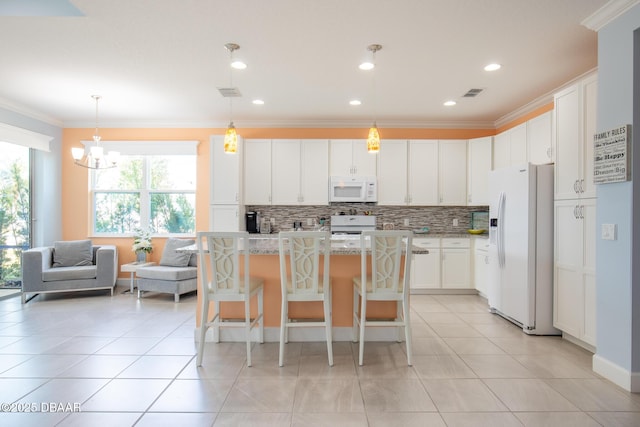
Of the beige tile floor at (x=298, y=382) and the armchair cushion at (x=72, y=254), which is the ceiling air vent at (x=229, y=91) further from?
the armchair cushion at (x=72, y=254)

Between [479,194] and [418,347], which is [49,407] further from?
[479,194]

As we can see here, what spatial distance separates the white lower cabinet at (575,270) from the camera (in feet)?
10.3

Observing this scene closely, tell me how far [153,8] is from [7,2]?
3.69 feet

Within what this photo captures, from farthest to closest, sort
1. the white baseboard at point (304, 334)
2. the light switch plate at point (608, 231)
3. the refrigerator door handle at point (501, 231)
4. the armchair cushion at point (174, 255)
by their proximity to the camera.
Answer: the armchair cushion at point (174, 255)
the refrigerator door handle at point (501, 231)
the white baseboard at point (304, 334)
the light switch plate at point (608, 231)

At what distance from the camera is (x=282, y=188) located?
5.79 meters

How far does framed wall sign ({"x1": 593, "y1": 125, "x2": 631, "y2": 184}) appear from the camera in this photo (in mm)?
2529

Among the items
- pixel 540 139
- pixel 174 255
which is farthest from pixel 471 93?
pixel 174 255

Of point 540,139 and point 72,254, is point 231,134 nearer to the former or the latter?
point 540,139

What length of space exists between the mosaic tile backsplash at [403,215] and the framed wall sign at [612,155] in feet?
10.7

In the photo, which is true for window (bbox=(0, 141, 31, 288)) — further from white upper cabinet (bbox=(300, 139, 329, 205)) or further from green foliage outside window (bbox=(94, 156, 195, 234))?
white upper cabinet (bbox=(300, 139, 329, 205))

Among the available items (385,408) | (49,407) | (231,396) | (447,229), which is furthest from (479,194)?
(49,407)

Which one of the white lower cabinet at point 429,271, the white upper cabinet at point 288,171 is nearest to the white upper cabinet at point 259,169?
the white upper cabinet at point 288,171

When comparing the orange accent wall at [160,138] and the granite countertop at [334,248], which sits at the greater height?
the orange accent wall at [160,138]

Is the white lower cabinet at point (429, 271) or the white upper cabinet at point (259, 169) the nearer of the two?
the white lower cabinet at point (429, 271)
